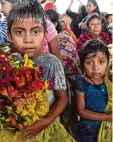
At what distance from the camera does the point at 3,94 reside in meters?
1.55

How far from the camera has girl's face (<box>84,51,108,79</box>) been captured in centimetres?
213

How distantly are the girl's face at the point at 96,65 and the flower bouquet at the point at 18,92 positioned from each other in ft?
1.80

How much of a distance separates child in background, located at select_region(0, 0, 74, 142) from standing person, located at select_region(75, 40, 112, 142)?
0.94 ft

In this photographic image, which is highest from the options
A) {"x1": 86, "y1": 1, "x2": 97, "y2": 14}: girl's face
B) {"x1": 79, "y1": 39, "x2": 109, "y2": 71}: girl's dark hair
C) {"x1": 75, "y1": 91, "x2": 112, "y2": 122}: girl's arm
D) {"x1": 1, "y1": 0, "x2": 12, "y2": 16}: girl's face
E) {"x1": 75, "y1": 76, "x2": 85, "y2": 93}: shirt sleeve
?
{"x1": 1, "y1": 0, "x2": 12, "y2": 16}: girl's face

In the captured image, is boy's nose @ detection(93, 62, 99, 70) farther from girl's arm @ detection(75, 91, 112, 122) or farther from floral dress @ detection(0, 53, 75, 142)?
floral dress @ detection(0, 53, 75, 142)

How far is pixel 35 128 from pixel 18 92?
239 millimetres

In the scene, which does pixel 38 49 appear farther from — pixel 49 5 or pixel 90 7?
pixel 90 7

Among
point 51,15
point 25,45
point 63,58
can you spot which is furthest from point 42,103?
point 51,15

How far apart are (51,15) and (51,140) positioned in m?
1.50

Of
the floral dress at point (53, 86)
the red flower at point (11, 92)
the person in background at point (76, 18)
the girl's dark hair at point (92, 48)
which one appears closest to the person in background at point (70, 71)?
the girl's dark hair at point (92, 48)

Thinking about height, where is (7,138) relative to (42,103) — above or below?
below

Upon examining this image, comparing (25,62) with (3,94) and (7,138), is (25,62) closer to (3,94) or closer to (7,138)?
(3,94)

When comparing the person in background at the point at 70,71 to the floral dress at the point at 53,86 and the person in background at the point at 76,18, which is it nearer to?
the floral dress at the point at 53,86

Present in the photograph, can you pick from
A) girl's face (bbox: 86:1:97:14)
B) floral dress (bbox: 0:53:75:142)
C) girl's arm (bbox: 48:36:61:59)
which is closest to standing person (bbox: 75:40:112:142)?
girl's arm (bbox: 48:36:61:59)
